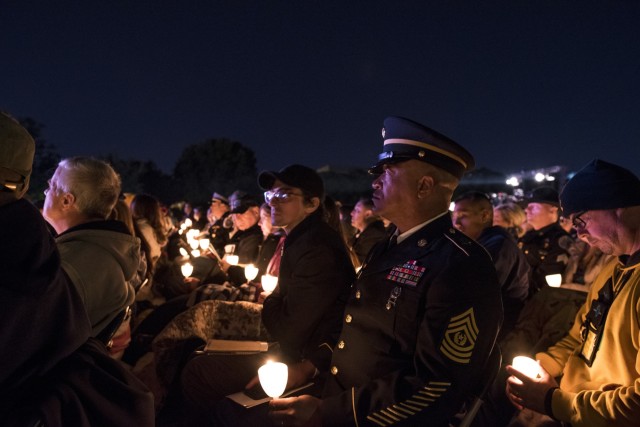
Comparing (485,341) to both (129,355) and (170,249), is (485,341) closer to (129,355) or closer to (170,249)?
(129,355)

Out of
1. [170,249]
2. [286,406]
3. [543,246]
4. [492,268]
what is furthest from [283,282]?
[170,249]

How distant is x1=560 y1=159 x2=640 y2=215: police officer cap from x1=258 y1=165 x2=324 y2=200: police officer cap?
2060mm

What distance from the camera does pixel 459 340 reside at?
1.90 metres

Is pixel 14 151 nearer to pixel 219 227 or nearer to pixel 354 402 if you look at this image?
pixel 354 402

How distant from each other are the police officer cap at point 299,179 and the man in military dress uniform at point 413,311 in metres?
1.35

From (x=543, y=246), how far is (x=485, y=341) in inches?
232

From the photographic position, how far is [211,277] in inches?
294

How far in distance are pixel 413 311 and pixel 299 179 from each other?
210 centimetres

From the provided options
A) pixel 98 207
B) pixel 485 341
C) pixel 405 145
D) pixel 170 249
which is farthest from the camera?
pixel 170 249

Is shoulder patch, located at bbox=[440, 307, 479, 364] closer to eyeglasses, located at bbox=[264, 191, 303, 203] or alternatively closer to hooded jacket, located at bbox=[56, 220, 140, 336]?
hooded jacket, located at bbox=[56, 220, 140, 336]

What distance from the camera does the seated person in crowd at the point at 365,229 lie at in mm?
7438

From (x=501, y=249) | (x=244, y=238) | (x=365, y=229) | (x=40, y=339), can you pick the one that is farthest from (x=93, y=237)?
(x=365, y=229)

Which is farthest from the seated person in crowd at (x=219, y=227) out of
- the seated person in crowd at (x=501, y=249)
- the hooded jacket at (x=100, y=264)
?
the hooded jacket at (x=100, y=264)

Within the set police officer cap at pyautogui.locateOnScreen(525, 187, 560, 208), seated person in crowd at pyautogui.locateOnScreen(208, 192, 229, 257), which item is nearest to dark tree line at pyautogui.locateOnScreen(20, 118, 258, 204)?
seated person in crowd at pyautogui.locateOnScreen(208, 192, 229, 257)
